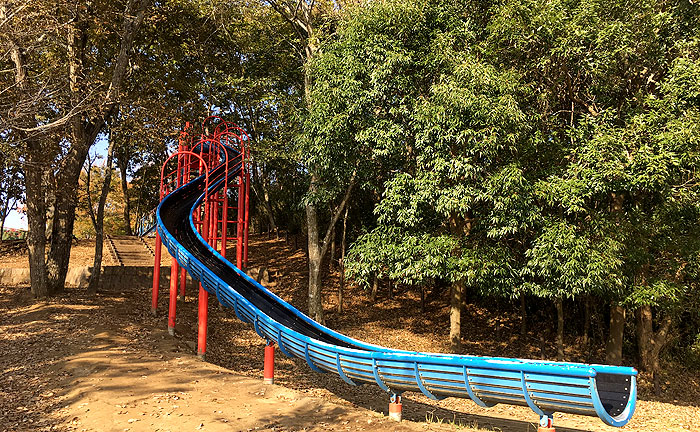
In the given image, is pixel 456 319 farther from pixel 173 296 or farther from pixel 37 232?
pixel 37 232

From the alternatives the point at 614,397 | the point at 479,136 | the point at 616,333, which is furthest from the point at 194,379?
the point at 616,333

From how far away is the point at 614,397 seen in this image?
7152 mm

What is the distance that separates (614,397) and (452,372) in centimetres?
232

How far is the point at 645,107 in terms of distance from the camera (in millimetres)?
14344

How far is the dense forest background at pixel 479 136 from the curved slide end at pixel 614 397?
20.0 feet

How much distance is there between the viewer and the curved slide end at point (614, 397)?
6.79 meters

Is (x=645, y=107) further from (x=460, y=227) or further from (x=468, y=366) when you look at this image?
(x=468, y=366)

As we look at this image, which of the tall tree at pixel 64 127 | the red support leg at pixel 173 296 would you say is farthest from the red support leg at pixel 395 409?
the tall tree at pixel 64 127

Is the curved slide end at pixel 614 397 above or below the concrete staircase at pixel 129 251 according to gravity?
below

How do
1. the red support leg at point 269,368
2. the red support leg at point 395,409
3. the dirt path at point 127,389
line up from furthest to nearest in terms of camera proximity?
the red support leg at point 269,368 < the red support leg at point 395,409 < the dirt path at point 127,389

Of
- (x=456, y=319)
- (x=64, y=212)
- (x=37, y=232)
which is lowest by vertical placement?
(x=456, y=319)

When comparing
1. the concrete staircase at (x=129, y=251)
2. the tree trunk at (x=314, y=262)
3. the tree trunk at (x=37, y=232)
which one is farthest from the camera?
the concrete staircase at (x=129, y=251)

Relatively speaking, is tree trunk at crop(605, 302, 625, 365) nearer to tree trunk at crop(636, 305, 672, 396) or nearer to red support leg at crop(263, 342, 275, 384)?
tree trunk at crop(636, 305, 672, 396)

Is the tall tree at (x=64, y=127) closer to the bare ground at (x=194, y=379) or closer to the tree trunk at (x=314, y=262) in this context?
the bare ground at (x=194, y=379)
